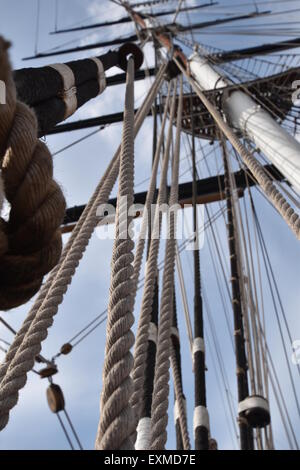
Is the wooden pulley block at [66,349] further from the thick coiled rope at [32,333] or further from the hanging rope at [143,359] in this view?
the thick coiled rope at [32,333]

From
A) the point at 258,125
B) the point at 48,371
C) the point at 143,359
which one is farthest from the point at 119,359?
the point at 48,371

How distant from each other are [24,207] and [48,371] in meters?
4.99

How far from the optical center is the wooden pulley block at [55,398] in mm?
5398

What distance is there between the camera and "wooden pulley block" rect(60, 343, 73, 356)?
20.2ft

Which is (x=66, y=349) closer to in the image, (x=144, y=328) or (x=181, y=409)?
(x=181, y=409)

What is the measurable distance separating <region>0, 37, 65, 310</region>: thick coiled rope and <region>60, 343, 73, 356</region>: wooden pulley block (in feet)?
17.2

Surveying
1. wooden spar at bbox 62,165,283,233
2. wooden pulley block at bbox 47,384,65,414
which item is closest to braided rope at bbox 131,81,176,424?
wooden pulley block at bbox 47,384,65,414

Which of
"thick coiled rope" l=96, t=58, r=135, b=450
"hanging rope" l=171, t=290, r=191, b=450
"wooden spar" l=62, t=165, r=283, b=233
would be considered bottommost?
"thick coiled rope" l=96, t=58, r=135, b=450

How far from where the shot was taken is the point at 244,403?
3.36 metres

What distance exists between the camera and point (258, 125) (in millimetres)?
5031

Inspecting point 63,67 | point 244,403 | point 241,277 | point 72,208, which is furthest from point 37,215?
point 72,208

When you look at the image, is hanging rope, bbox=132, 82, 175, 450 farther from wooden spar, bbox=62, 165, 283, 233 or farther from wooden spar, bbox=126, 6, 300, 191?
wooden spar, bbox=62, 165, 283, 233

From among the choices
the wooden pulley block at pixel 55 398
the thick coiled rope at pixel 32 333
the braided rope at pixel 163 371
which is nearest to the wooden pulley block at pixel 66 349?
the wooden pulley block at pixel 55 398

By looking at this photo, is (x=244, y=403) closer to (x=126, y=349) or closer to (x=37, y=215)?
(x=126, y=349)
